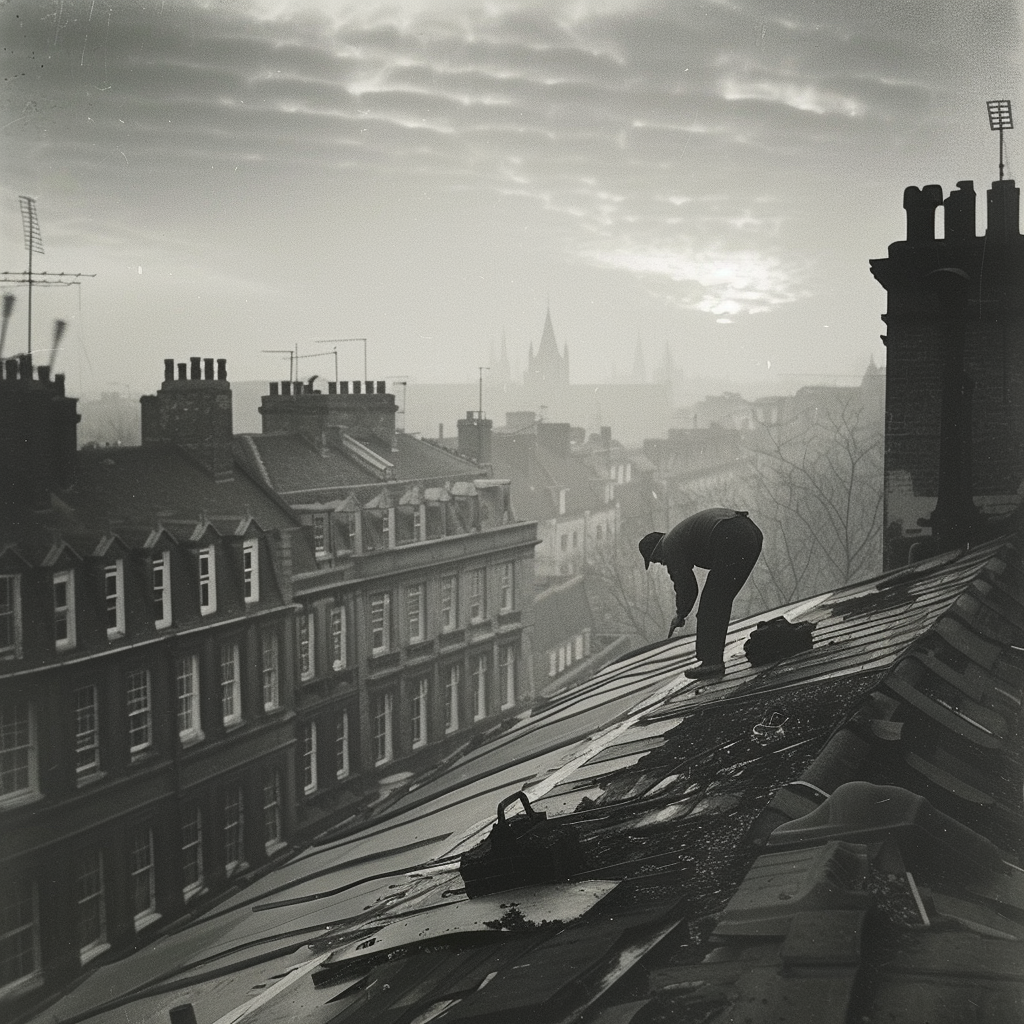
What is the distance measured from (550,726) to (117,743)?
896cm

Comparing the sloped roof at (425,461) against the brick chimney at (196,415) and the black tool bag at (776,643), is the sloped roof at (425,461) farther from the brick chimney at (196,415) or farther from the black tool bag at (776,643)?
the black tool bag at (776,643)

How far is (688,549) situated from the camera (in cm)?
605

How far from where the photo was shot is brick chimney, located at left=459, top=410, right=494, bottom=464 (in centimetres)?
2970

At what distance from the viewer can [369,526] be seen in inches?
865

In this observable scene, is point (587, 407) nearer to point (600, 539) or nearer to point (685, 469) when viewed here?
point (685, 469)

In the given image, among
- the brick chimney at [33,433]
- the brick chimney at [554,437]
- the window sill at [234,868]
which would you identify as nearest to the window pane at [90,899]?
the window sill at [234,868]

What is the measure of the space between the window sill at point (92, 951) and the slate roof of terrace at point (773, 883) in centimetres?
1151

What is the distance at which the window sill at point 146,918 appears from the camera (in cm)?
1523

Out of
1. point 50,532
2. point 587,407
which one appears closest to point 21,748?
point 50,532

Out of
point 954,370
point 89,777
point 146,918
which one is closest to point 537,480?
point 146,918

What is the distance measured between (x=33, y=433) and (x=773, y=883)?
15595 mm

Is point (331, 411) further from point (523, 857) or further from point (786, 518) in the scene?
point (523, 857)

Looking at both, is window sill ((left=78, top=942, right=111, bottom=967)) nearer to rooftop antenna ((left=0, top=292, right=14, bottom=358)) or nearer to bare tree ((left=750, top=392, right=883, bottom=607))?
rooftop antenna ((left=0, top=292, right=14, bottom=358))

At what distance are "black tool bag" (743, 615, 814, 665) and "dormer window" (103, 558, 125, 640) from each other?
1146cm
